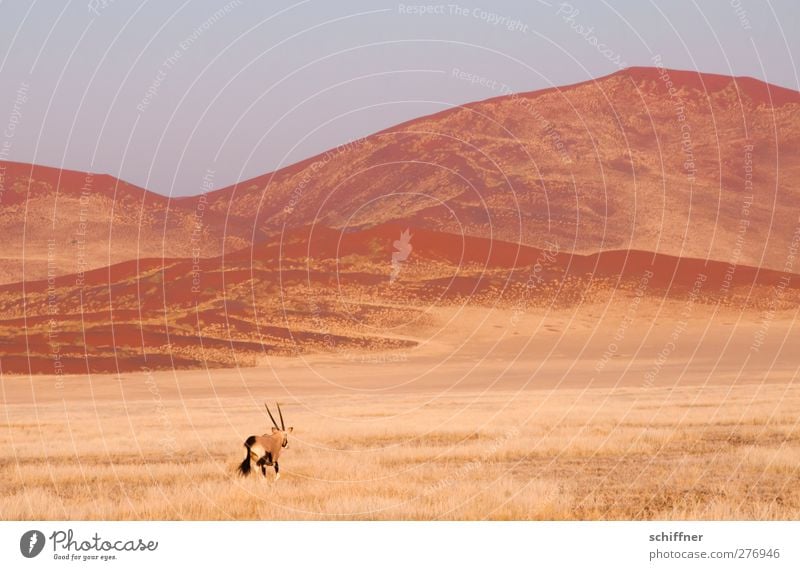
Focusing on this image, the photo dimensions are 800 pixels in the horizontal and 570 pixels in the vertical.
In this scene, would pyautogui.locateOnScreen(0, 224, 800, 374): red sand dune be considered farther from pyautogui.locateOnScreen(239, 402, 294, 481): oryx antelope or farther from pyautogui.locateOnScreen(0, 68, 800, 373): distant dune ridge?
pyautogui.locateOnScreen(239, 402, 294, 481): oryx antelope

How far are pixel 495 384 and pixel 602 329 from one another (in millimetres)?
40691

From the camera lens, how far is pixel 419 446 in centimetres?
3341

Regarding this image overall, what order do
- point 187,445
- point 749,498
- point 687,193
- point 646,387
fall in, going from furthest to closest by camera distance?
1. point 687,193
2. point 646,387
3. point 187,445
4. point 749,498

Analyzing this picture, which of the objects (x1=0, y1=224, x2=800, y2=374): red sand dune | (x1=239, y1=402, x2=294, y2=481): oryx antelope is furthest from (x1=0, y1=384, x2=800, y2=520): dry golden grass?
(x1=0, y1=224, x2=800, y2=374): red sand dune

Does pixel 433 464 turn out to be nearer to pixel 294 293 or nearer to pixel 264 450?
pixel 264 450

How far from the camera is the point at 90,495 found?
2402cm

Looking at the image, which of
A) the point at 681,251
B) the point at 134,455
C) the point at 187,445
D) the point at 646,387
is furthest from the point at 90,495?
the point at 681,251

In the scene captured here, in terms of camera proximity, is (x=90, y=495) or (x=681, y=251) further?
(x=681, y=251)

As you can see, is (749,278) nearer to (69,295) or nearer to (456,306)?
(456,306)

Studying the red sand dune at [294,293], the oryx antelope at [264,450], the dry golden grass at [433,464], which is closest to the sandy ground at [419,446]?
the dry golden grass at [433,464]
